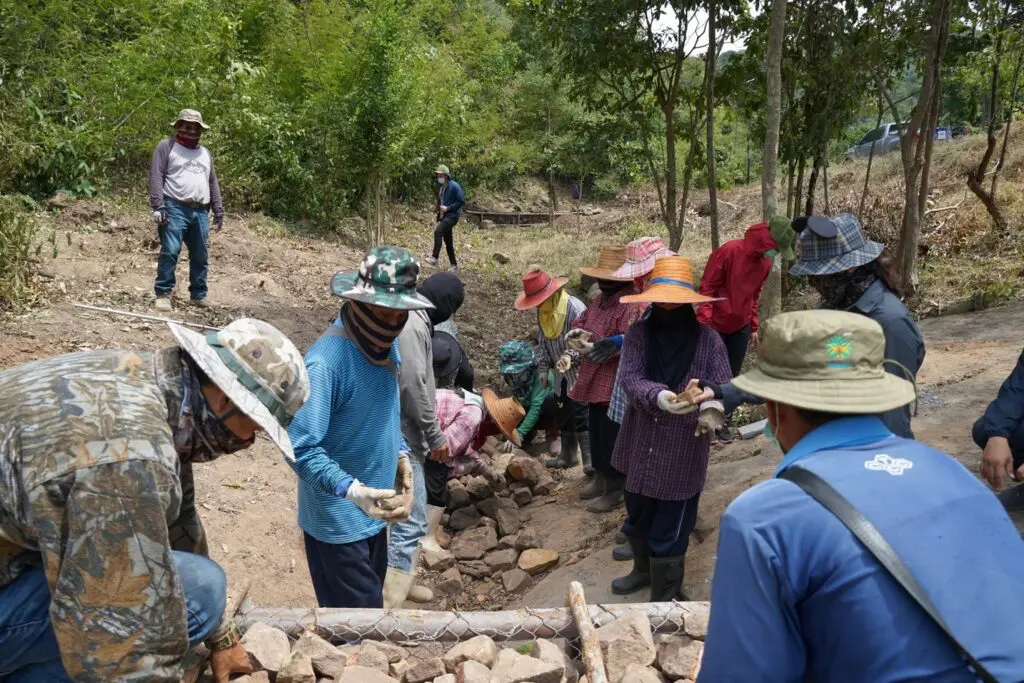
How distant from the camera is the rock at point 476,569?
16.7 ft

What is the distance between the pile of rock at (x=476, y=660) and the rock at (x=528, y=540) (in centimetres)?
259

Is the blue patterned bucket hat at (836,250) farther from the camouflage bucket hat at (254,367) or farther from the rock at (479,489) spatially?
the rock at (479,489)

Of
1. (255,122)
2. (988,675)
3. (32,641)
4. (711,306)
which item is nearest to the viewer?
(988,675)

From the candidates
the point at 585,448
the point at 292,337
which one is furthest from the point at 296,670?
the point at 292,337

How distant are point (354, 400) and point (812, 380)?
69.1 inches

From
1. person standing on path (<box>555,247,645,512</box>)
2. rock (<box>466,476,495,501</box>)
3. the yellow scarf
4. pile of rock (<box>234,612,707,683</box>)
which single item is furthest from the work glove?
pile of rock (<box>234,612,707,683</box>)

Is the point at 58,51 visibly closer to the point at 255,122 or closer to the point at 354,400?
the point at 255,122

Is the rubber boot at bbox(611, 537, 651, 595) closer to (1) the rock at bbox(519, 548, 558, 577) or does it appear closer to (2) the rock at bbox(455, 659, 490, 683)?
(1) the rock at bbox(519, 548, 558, 577)

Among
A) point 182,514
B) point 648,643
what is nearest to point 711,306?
point 648,643

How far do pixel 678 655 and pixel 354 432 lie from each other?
4.44ft

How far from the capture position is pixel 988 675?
4.26 feet

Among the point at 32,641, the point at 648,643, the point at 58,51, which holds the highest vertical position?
the point at 58,51

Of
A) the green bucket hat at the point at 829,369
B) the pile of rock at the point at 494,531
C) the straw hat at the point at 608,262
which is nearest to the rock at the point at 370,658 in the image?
the green bucket hat at the point at 829,369

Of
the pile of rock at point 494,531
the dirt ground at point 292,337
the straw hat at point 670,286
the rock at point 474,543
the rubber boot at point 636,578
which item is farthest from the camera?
the rock at point 474,543
